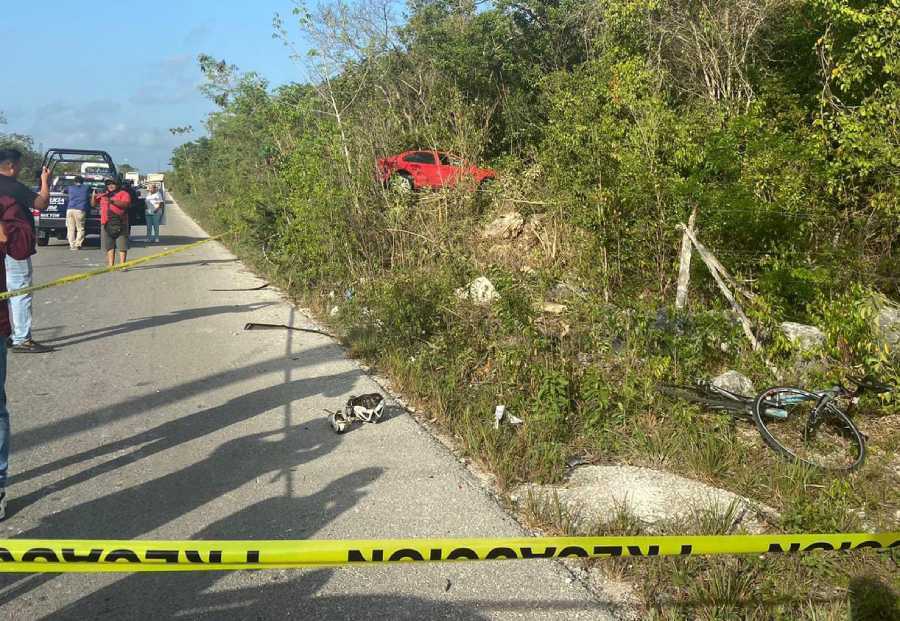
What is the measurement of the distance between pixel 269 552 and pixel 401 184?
8.91m

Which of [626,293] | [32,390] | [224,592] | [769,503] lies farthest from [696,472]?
[32,390]

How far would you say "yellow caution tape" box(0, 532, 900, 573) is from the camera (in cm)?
224

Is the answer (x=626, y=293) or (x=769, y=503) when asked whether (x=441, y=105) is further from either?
(x=769, y=503)

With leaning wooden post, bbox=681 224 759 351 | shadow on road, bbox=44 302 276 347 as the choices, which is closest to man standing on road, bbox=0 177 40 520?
shadow on road, bbox=44 302 276 347

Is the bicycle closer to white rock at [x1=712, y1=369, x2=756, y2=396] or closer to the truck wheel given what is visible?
white rock at [x1=712, y1=369, x2=756, y2=396]

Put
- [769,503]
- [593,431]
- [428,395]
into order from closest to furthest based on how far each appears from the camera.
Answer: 1. [769,503]
2. [593,431]
3. [428,395]

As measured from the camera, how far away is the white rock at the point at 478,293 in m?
7.67

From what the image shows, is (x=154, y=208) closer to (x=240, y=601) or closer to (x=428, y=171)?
(x=428, y=171)

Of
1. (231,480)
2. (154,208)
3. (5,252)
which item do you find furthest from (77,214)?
A: (231,480)

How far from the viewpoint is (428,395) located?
6.29 meters

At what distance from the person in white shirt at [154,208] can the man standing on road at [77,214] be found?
2468 millimetres

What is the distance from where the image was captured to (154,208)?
20781 mm

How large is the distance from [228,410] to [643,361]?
136 inches

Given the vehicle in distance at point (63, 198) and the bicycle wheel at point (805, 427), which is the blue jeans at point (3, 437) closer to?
the bicycle wheel at point (805, 427)
